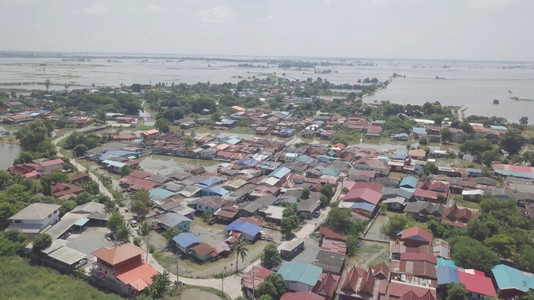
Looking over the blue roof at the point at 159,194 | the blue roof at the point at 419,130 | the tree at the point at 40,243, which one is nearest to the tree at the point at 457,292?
the blue roof at the point at 159,194

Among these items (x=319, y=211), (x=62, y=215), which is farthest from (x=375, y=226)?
(x=62, y=215)

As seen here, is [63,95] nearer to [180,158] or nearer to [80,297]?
[180,158]

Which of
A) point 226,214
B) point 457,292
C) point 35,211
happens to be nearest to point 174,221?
point 226,214

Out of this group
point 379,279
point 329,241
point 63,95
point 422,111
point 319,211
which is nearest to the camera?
point 379,279

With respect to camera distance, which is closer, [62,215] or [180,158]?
[62,215]

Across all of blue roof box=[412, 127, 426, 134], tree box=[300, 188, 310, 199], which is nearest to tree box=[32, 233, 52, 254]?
tree box=[300, 188, 310, 199]
